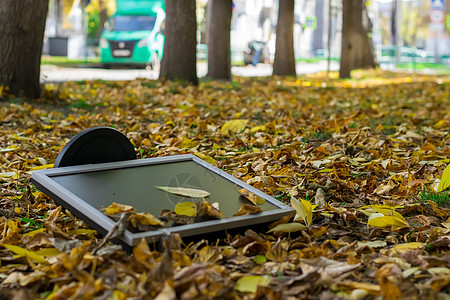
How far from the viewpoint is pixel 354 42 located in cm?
2695

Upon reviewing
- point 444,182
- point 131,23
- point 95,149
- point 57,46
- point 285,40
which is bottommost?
point 444,182

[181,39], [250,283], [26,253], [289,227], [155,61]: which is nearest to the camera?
[250,283]

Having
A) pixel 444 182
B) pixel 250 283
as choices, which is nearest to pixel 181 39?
pixel 444 182

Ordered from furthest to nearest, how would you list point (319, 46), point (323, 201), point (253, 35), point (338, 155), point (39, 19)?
point (319, 46)
point (253, 35)
point (39, 19)
point (338, 155)
point (323, 201)

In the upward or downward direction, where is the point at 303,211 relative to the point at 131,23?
downward

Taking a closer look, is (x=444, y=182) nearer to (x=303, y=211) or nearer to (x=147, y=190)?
(x=303, y=211)

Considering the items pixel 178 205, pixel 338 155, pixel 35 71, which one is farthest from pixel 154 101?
pixel 178 205

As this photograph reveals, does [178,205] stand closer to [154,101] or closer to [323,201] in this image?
[323,201]

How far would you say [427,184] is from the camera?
4.05 metres

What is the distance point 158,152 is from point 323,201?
1.87 metres

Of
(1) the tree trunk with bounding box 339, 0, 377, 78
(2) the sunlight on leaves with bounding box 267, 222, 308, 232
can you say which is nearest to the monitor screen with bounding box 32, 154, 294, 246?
(2) the sunlight on leaves with bounding box 267, 222, 308, 232

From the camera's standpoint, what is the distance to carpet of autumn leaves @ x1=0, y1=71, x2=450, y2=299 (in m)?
2.41

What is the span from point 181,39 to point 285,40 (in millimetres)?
8186

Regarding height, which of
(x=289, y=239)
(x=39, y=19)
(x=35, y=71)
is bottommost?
(x=289, y=239)
